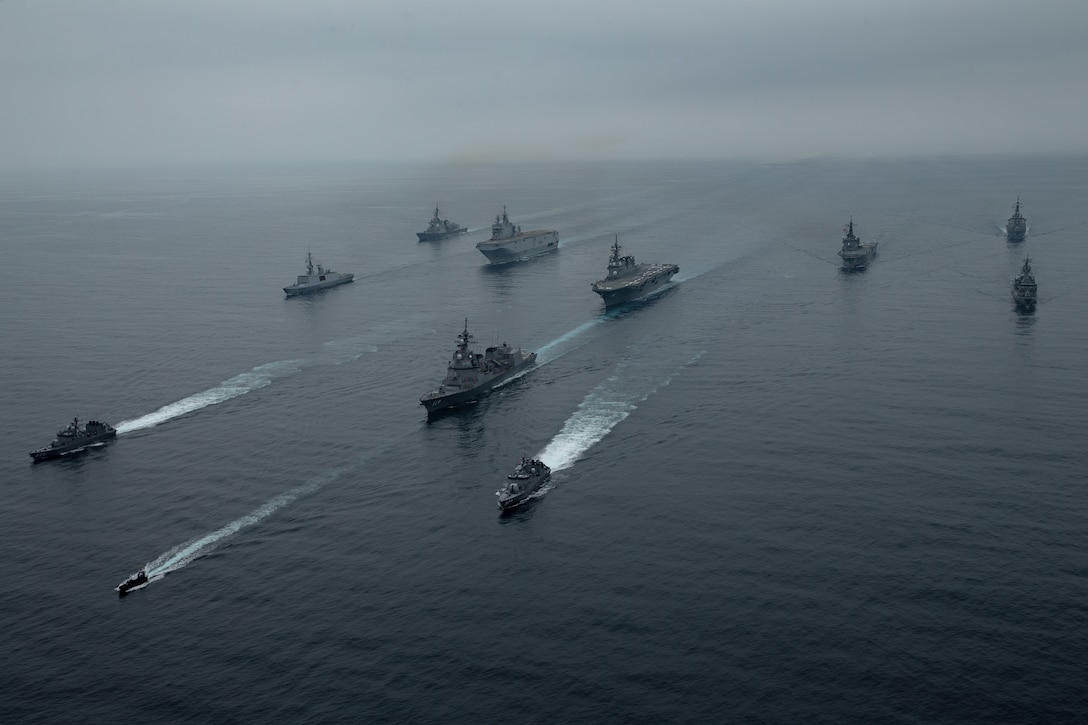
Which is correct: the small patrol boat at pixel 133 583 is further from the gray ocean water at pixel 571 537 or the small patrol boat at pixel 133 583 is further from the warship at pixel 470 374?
the warship at pixel 470 374

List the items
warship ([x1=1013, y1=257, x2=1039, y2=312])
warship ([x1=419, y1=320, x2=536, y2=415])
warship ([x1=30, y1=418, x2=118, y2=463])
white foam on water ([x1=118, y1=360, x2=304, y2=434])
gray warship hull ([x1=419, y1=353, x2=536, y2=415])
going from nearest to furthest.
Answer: warship ([x1=30, y1=418, x2=118, y2=463]), white foam on water ([x1=118, y1=360, x2=304, y2=434]), gray warship hull ([x1=419, y1=353, x2=536, y2=415]), warship ([x1=419, y1=320, x2=536, y2=415]), warship ([x1=1013, y1=257, x2=1039, y2=312])

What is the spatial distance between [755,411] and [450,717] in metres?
70.5

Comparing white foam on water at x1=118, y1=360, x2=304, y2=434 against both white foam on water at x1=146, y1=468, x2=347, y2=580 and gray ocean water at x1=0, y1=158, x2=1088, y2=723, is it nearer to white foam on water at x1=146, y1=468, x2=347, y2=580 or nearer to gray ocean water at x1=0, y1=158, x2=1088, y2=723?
gray ocean water at x1=0, y1=158, x2=1088, y2=723

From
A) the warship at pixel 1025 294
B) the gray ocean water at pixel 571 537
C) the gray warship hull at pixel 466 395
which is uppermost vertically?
the warship at pixel 1025 294

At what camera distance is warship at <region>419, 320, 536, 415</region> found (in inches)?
5079

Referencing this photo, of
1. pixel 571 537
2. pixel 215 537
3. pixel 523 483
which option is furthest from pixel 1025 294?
pixel 215 537

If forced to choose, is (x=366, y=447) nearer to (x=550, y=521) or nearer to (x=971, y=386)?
(x=550, y=521)

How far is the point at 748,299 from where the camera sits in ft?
620

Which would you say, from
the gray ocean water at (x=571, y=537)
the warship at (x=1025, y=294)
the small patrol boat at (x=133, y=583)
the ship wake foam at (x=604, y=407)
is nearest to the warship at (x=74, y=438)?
the gray ocean water at (x=571, y=537)

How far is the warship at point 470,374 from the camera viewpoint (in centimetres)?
12900

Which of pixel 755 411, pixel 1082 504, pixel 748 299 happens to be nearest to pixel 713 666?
pixel 1082 504

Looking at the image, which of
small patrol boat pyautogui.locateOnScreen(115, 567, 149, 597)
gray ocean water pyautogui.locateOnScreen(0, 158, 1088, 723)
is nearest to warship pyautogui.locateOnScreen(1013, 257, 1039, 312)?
gray ocean water pyautogui.locateOnScreen(0, 158, 1088, 723)

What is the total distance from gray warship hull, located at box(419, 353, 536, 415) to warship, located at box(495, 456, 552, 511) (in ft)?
95.4

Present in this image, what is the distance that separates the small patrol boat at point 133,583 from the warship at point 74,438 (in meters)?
39.3
